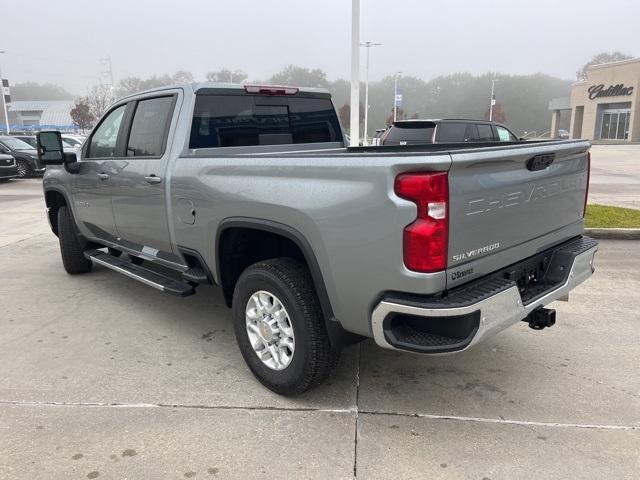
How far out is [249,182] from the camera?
10.7ft

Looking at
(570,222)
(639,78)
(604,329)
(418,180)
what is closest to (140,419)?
(418,180)

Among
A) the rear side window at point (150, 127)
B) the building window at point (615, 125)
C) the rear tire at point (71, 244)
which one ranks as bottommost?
the building window at point (615, 125)

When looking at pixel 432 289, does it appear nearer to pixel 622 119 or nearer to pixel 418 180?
pixel 418 180

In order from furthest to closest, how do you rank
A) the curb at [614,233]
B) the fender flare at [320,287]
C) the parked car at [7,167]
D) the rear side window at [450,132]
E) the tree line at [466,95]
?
the tree line at [466,95] → the parked car at [7,167] → the rear side window at [450,132] → the curb at [614,233] → the fender flare at [320,287]

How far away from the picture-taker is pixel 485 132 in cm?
1388

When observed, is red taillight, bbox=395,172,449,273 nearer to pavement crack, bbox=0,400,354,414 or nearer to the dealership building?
pavement crack, bbox=0,400,354,414

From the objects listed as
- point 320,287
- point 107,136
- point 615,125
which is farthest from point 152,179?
point 615,125

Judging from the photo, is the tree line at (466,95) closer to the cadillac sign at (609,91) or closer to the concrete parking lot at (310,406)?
the cadillac sign at (609,91)

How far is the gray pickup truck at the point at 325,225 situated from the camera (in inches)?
99.7

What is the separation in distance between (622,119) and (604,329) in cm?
5644

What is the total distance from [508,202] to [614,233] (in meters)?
5.72

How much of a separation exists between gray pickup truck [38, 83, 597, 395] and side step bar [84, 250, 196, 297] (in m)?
0.03

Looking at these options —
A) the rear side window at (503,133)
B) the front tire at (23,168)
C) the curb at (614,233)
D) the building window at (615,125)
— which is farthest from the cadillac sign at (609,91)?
the front tire at (23,168)

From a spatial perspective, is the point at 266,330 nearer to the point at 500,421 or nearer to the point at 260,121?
the point at 500,421
